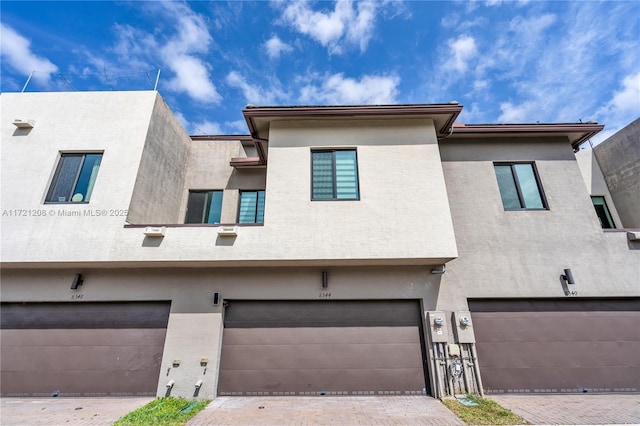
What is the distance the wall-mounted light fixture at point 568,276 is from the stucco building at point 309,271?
4 centimetres

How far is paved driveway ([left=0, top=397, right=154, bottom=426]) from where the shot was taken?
4145 mm

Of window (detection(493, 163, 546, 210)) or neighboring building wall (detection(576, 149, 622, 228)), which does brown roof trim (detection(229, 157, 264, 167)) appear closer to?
window (detection(493, 163, 546, 210))

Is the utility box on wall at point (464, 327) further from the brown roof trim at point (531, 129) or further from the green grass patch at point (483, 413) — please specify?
the brown roof trim at point (531, 129)

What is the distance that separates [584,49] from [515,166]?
14.0ft

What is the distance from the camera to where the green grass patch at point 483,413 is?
3.99 metres

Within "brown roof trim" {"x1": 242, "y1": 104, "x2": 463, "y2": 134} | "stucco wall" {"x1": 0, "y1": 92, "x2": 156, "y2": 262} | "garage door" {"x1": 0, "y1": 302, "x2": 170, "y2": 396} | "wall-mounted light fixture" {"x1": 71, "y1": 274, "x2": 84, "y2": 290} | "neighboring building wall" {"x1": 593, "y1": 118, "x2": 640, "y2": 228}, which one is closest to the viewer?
"stucco wall" {"x1": 0, "y1": 92, "x2": 156, "y2": 262}

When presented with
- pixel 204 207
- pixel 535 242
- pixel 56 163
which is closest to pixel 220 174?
pixel 204 207

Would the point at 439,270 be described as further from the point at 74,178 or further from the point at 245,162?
the point at 74,178

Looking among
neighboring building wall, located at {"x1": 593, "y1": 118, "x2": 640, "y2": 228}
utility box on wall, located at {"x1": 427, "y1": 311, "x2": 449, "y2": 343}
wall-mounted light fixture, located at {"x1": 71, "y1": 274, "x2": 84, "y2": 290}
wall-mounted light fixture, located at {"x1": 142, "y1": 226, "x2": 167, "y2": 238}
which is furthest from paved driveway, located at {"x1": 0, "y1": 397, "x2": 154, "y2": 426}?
neighboring building wall, located at {"x1": 593, "y1": 118, "x2": 640, "y2": 228}

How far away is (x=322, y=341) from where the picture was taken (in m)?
5.59

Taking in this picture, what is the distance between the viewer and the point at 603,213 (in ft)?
26.0

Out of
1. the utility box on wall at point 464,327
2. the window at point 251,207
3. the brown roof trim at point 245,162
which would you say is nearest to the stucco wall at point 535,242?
the utility box on wall at point 464,327

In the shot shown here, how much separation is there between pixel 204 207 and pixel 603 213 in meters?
13.0

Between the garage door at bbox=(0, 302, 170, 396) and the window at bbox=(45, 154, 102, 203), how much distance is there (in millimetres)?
2541
